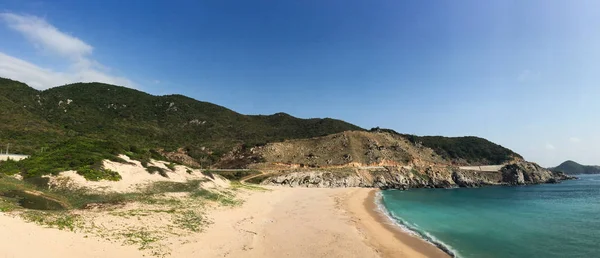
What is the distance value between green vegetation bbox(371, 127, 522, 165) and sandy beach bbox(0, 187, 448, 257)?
13056 centimetres

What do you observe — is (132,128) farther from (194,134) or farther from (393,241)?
(393,241)

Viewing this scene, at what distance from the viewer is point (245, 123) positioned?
15275 cm

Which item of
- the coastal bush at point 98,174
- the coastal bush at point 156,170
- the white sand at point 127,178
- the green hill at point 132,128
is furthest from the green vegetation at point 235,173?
the coastal bush at point 98,174

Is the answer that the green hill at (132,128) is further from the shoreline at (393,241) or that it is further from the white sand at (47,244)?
the shoreline at (393,241)

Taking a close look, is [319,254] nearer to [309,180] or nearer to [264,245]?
[264,245]

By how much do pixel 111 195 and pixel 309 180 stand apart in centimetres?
6083

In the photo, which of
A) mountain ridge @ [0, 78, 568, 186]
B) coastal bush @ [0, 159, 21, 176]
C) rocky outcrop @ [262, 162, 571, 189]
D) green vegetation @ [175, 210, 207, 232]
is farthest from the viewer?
rocky outcrop @ [262, 162, 571, 189]

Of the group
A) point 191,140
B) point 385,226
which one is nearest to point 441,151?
point 191,140

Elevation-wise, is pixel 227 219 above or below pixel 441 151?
below

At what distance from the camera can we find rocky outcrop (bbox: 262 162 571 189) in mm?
84562

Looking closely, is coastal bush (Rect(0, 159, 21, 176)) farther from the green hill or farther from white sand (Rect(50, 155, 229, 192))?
white sand (Rect(50, 155, 229, 192))

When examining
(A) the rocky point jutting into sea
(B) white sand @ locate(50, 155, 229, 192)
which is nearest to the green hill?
(B) white sand @ locate(50, 155, 229, 192)

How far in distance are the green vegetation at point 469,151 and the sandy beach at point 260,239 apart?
13056 centimetres

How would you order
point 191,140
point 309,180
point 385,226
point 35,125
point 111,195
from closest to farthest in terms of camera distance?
point 111,195, point 385,226, point 35,125, point 309,180, point 191,140
